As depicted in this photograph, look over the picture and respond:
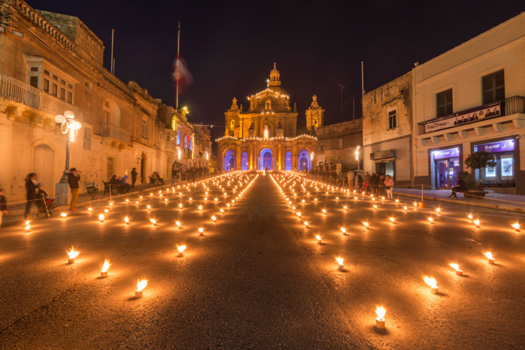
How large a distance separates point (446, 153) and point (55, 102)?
27.1m

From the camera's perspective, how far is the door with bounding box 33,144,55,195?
14516mm

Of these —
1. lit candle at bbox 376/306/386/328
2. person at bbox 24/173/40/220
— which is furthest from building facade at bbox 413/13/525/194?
person at bbox 24/173/40/220

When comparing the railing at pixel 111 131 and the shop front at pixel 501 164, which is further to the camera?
the railing at pixel 111 131

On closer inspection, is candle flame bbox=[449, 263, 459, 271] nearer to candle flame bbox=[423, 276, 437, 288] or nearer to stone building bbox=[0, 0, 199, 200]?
candle flame bbox=[423, 276, 437, 288]

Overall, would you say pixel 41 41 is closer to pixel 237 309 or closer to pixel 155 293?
pixel 155 293

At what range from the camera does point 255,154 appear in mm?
75000

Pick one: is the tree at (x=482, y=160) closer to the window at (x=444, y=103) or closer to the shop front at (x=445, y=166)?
the shop front at (x=445, y=166)

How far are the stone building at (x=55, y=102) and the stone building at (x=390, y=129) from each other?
25.5 m

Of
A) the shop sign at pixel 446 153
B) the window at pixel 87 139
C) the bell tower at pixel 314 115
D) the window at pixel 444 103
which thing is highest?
the bell tower at pixel 314 115

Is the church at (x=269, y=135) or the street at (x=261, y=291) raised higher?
the church at (x=269, y=135)

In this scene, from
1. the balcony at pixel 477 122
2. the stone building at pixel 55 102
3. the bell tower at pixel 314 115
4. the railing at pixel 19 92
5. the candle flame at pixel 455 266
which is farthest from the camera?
the bell tower at pixel 314 115

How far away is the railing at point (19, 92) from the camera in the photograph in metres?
11.7

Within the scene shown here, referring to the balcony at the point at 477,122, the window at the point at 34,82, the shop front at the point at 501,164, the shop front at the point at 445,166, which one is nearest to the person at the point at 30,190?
the window at the point at 34,82

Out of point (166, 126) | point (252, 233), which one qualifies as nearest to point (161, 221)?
point (252, 233)
